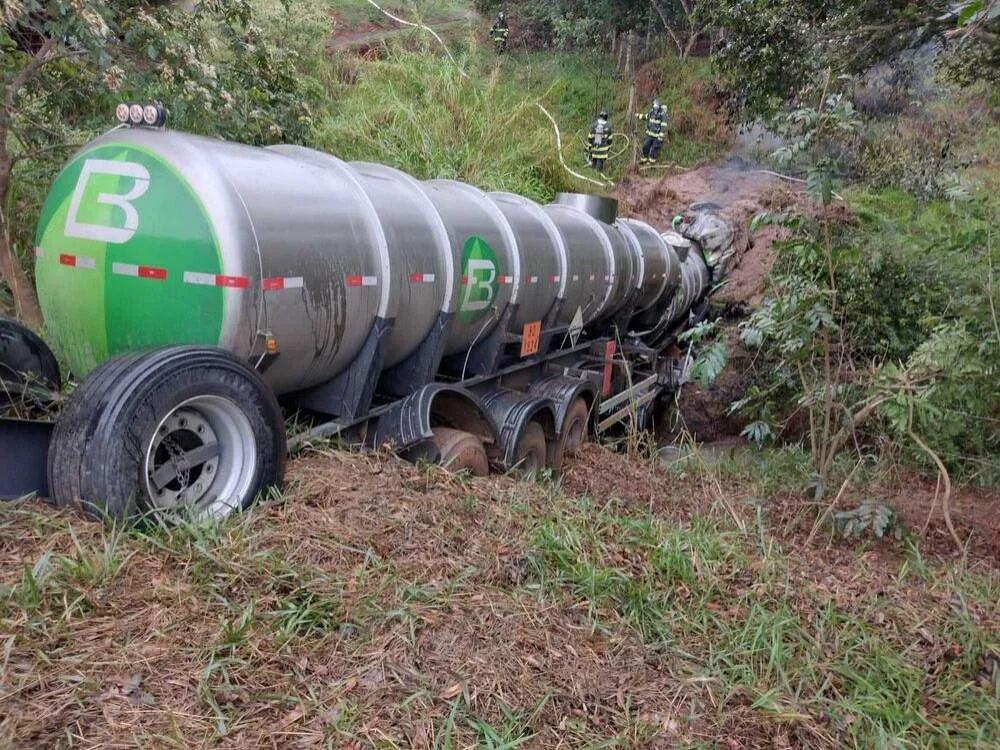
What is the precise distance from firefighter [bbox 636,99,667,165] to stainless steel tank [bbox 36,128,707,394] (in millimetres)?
14812

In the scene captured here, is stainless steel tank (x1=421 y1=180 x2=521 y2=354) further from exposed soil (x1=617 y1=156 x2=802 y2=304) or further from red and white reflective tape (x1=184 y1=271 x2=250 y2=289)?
exposed soil (x1=617 y1=156 x2=802 y2=304)

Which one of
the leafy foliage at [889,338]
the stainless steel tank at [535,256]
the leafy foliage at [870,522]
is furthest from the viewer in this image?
the stainless steel tank at [535,256]

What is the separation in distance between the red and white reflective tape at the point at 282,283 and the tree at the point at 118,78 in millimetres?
2448

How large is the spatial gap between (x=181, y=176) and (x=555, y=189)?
1125 centimetres

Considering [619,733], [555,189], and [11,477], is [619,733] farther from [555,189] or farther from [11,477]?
[555,189]

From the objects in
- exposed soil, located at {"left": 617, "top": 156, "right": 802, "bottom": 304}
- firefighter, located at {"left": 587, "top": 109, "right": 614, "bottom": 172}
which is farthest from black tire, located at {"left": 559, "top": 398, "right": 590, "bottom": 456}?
firefighter, located at {"left": 587, "top": 109, "right": 614, "bottom": 172}

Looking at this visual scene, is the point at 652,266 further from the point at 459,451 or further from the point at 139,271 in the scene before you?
the point at 139,271

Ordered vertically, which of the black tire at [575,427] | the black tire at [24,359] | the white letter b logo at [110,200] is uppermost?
the white letter b logo at [110,200]

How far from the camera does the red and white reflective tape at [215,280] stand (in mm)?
3311

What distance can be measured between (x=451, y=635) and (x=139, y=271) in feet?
7.33

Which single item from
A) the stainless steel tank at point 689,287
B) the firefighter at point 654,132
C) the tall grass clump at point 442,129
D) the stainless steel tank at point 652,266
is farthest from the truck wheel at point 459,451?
the firefighter at point 654,132

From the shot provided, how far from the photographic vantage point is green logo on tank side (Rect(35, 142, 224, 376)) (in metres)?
3.33

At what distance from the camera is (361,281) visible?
402 cm

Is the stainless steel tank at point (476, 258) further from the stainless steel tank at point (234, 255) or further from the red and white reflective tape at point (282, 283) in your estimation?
the red and white reflective tape at point (282, 283)
